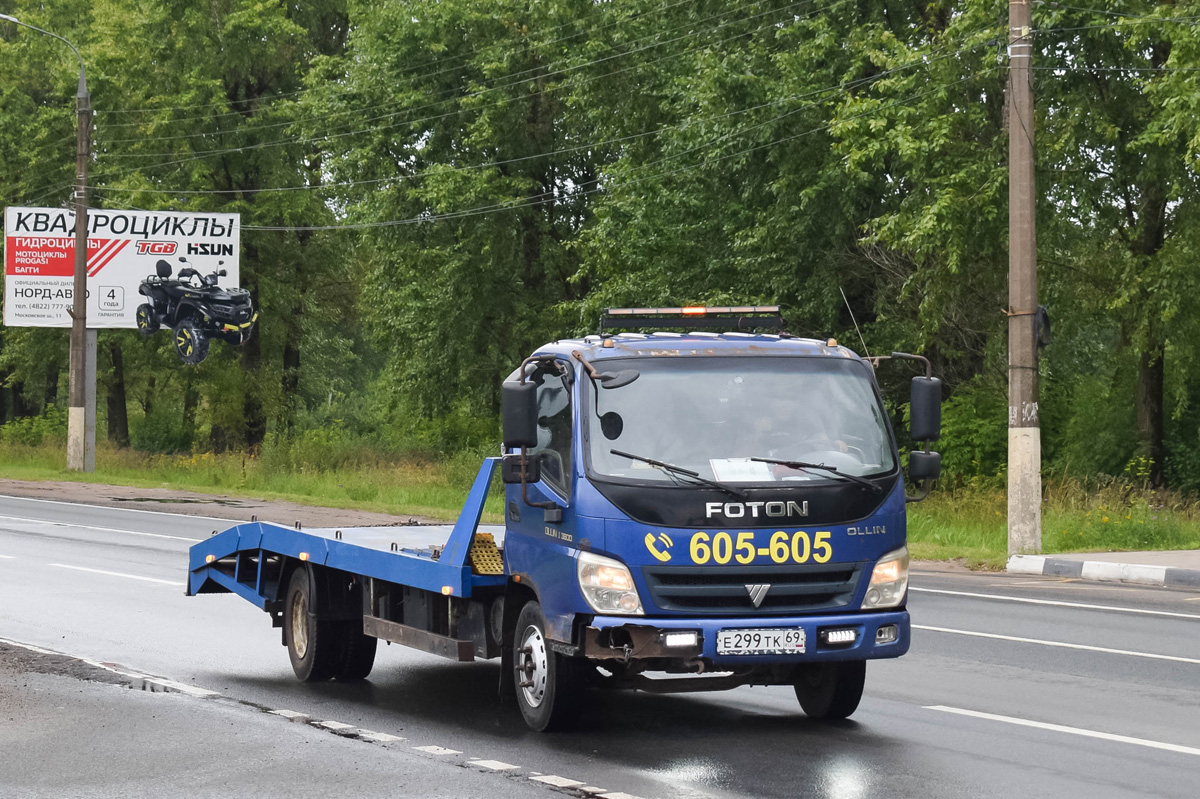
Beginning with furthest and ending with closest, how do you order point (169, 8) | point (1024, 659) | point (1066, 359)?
point (169, 8), point (1066, 359), point (1024, 659)

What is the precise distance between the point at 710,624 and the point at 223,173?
150 feet

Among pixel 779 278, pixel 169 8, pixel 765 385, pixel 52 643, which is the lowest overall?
pixel 52 643

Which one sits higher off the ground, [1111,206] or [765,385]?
[1111,206]

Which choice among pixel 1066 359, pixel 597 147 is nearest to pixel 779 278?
pixel 1066 359

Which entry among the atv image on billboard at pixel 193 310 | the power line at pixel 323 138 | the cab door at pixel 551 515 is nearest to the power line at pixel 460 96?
the power line at pixel 323 138

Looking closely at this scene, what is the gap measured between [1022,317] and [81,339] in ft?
90.4

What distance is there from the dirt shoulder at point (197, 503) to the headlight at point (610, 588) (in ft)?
51.6

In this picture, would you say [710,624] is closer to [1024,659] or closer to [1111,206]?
[1024,659]

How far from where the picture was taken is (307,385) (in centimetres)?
6334

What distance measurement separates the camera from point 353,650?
1086 centimetres

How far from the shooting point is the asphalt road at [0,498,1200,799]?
7.56m

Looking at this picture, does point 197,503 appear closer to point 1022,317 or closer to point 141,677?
point 1022,317

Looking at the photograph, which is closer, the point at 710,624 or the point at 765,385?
the point at 710,624

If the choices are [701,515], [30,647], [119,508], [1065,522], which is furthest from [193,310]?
[701,515]
